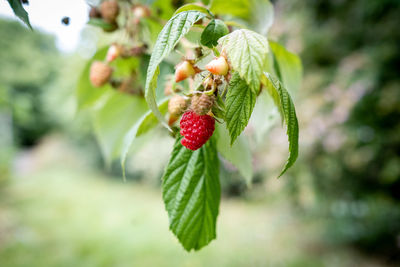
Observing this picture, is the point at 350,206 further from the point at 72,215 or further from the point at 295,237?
the point at 72,215

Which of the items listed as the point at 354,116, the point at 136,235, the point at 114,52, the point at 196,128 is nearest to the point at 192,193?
the point at 196,128

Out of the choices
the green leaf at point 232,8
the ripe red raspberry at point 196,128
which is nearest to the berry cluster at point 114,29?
the green leaf at point 232,8

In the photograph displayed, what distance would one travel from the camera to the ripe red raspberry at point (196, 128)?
0.25m

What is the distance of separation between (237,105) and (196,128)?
0.16 ft

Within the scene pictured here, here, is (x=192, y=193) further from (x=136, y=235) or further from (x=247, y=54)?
(x=136, y=235)

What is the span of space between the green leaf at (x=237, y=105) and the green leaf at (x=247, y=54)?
0.01 m

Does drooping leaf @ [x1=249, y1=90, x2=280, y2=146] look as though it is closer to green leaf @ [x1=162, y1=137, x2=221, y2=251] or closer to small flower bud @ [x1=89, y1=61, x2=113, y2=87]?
green leaf @ [x1=162, y1=137, x2=221, y2=251]

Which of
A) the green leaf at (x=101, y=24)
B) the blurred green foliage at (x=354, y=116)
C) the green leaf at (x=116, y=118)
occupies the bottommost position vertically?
the blurred green foliage at (x=354, y=116)

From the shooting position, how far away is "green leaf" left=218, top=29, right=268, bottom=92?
21 centimetres

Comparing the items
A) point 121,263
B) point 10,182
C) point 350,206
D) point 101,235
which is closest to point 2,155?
point 10,182

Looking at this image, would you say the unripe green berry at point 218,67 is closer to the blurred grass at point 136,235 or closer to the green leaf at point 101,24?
the green leaf at point 101,24

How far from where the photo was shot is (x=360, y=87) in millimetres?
1844

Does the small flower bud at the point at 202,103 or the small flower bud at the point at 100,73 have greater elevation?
the small flower bud at the point at 202,103

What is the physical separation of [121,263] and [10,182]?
3.63 m
